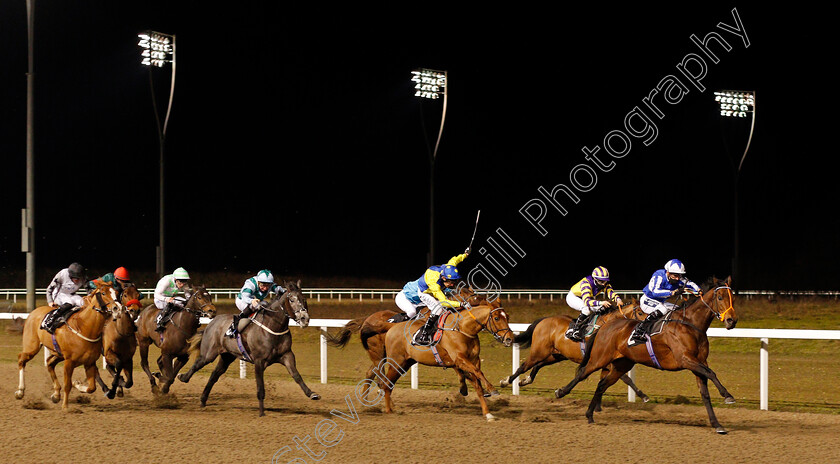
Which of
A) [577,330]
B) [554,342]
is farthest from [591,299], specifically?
[554,342]

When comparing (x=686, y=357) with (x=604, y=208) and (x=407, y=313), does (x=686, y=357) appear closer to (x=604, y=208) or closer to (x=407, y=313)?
(x=407, y=313)

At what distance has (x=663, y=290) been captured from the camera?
926 centimetres

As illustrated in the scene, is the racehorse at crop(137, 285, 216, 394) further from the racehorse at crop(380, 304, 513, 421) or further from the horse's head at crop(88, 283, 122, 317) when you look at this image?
the racehorse at crop(380, 304, 513, 421)

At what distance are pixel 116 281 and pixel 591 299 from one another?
5.60 m

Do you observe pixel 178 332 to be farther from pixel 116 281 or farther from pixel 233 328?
pixel 233 328

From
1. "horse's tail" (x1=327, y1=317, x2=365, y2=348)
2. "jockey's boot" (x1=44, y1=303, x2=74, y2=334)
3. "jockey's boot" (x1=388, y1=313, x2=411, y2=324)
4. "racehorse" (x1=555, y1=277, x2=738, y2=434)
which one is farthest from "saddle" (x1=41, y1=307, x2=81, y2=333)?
"racehorse" (x1=555, y1=277, x2=738, y2=434)

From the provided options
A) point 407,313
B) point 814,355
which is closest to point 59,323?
point 407,313

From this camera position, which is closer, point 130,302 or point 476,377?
point 476,377

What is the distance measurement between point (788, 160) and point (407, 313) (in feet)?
163

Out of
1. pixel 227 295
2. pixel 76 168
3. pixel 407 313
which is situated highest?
pixel 76 168

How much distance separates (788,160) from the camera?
54344 mm

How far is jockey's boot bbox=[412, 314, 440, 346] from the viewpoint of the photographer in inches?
384

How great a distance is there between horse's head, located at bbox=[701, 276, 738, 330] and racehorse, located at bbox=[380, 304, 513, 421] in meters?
1.99

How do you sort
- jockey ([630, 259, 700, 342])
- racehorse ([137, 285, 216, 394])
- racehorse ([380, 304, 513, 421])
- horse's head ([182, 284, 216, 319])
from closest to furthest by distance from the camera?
1. jockey ([630, 259, 700, 342])
2. racehorse ([380, 304, 513, 421])
3. racehorse ([137, 285, 216, 394])
4. horse's head ([182, 284, 216, 319])
